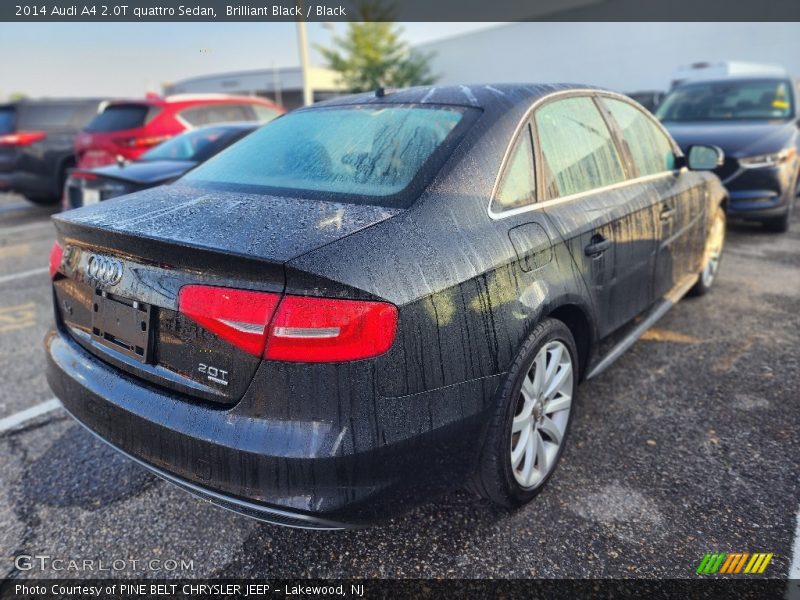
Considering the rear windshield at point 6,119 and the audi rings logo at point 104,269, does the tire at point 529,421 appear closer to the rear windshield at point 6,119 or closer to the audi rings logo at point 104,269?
the audi rings logo at point 104,269

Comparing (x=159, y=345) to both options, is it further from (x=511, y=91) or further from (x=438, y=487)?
(x=511, y=91)

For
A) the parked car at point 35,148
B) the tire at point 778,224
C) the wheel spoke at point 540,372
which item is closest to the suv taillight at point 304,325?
the wheel spoke at point 540,372

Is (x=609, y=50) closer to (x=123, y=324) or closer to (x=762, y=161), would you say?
(x=762, y=161)

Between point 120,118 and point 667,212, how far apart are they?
7.19 meters

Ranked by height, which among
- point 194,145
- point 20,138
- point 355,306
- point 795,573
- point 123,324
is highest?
point 20,138

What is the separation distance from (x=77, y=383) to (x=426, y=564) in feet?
4.45

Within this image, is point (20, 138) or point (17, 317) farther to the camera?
point (20, 138)

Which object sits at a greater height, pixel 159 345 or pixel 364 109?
pixel 364 109

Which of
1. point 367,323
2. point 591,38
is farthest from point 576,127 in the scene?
point 591,38

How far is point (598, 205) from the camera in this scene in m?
2.53

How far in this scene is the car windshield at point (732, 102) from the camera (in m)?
6.77

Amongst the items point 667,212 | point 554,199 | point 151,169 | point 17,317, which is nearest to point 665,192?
point 667,212

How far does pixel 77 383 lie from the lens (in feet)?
6.48

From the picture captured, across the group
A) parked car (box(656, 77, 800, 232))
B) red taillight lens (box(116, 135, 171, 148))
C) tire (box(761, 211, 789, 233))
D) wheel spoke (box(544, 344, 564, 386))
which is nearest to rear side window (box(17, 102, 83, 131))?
red taillight lens (box(116, 135, 171, 148))
